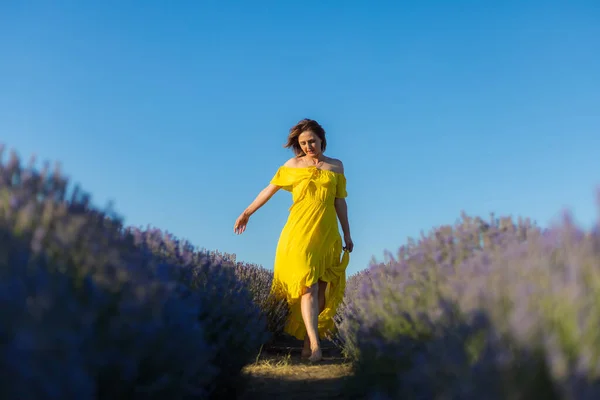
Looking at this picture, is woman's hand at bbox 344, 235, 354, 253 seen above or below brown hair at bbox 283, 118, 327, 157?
below

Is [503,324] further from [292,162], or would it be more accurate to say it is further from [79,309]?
[292,162]

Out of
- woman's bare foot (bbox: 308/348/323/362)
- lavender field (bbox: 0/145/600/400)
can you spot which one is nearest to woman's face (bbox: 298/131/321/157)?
woman's bare foot (bbox: 308/348/323/362)

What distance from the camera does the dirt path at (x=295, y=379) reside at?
4164 millimetres

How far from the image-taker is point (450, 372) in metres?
2.05

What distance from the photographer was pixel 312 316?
5566mm

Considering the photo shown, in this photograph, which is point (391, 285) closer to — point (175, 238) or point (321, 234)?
point (175, 238)

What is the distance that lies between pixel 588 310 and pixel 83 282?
1.75m

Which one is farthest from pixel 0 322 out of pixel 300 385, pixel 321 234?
pixel 321 234

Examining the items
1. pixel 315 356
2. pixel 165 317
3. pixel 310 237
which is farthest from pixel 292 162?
pixel 165 317

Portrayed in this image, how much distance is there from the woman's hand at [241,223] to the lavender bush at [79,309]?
3.47 m

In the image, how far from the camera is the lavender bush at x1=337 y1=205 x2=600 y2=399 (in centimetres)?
177

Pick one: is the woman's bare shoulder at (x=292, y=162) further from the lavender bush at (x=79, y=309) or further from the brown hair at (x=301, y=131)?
the lavender bush at (x=79, y=309)

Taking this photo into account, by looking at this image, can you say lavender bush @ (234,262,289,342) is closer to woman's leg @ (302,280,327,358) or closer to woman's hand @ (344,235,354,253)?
woman's leg @ (302,280,327,358)

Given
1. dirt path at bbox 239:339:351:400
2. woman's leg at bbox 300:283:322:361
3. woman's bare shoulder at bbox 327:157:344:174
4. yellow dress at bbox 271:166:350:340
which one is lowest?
dirt path at bbox 239:339:351:400
